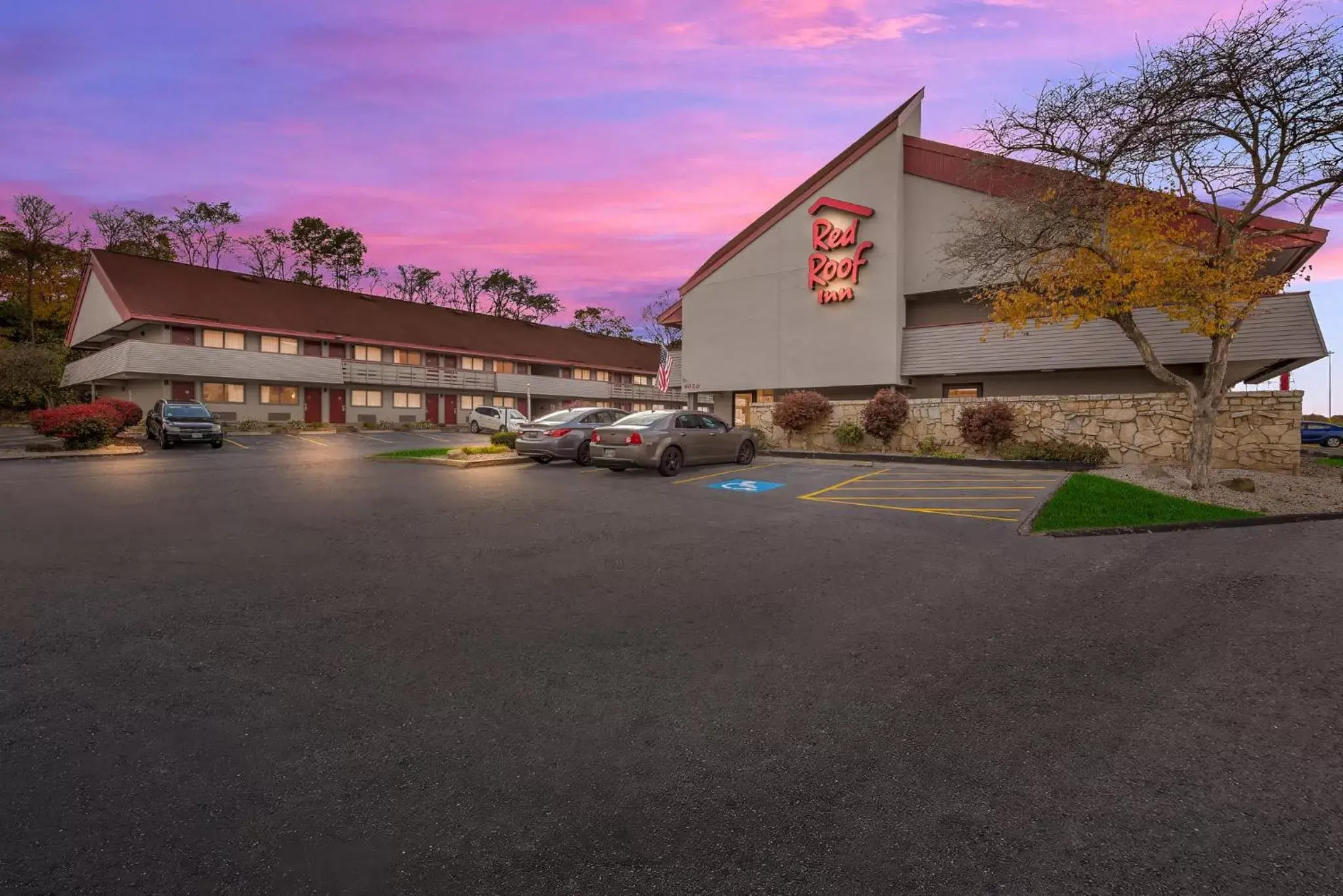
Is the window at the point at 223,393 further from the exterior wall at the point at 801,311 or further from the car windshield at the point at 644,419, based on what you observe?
the car windshield at the point at 644,419

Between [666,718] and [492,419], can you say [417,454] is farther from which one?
[666,718]

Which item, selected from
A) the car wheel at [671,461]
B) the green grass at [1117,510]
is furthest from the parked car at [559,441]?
the green grass at [1117,510]

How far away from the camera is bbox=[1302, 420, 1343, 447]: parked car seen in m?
30.6

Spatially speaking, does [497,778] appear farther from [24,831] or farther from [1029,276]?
[1029,276]

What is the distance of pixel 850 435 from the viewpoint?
19781 millimetres

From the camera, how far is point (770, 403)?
2228 cm

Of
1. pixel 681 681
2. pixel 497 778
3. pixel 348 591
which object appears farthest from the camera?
pixel 348 591

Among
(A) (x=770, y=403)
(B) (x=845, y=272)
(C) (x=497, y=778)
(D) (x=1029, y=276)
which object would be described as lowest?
(C) (x=497, y=778)

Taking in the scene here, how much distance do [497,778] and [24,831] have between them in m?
1.78

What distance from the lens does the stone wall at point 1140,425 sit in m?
14.2

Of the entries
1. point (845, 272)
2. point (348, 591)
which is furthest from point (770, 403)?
point (348, 591)

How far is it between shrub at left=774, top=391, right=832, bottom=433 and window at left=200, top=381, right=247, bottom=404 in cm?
3228

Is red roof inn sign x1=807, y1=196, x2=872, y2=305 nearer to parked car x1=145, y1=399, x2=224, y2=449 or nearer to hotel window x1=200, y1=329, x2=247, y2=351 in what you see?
parked car x1=145, y1=399, x2=224, y2=449

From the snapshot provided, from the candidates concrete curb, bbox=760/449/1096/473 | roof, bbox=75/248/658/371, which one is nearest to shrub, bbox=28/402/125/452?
roof, bbox=75/248/658/371
